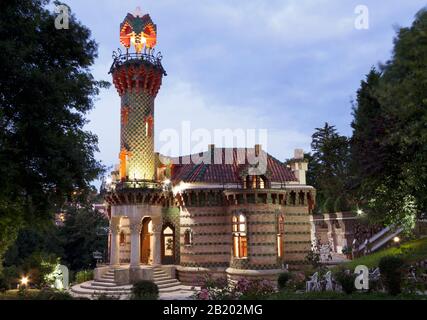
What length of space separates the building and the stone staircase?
63 centimetres

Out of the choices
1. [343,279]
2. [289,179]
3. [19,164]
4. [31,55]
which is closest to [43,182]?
[19,164]

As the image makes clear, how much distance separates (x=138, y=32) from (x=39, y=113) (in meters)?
16.8

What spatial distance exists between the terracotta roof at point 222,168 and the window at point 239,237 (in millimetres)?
2993

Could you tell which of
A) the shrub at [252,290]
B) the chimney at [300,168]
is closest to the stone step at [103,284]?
the shrub at [252,290]

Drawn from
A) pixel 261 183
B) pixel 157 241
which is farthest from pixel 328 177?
pixel 157 241

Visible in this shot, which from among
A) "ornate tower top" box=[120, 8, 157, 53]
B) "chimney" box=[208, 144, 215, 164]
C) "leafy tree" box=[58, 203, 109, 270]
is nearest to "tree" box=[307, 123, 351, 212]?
"chimney" box=[208, 144, 215, 164]

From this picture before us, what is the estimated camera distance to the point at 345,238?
4453cm

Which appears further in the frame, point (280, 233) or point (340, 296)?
point (280, 233)

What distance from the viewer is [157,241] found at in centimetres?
2834

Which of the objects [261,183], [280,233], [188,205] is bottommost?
[280,233]

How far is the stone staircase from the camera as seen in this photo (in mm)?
25288

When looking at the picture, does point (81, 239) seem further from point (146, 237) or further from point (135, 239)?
point (135, 239)

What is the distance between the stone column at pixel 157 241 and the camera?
2836cm
